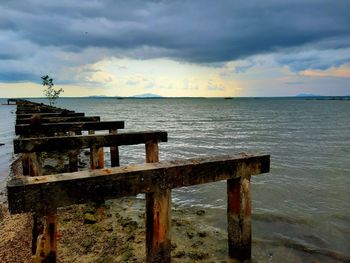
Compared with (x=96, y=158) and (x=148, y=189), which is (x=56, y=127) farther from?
(x=148, y=189)

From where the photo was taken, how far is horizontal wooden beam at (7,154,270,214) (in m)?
3.38

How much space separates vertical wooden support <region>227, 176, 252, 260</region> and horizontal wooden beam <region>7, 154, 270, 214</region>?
0.30 metres

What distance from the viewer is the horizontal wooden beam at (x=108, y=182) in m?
3.38

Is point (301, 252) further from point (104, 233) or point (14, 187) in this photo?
point (14, 187)

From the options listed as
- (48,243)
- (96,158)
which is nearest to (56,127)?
(96,158)

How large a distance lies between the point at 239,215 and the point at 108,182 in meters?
2.42

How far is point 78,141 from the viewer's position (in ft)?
22.7

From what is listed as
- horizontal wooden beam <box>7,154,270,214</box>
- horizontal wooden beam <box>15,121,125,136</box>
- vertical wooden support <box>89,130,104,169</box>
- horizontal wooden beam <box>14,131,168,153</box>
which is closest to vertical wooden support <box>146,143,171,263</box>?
horizontal wooden beam <box>7,154,270,214</box>

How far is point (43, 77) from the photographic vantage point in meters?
51.5

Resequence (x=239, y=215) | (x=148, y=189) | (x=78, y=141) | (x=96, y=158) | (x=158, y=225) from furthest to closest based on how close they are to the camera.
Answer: (x=96, y=158) → (x=78, y=141) → (x=239, y=215) → (x=158, y=225) → (x=148, y=189)

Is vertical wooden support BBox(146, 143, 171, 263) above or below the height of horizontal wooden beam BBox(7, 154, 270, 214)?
below

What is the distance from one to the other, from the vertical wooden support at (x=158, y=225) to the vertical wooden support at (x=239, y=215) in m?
1.31

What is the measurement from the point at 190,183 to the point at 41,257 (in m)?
2.41

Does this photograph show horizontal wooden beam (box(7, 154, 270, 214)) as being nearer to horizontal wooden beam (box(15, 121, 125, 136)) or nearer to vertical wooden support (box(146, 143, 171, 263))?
vertical wooden support (box(146, 143, 171, 263))
